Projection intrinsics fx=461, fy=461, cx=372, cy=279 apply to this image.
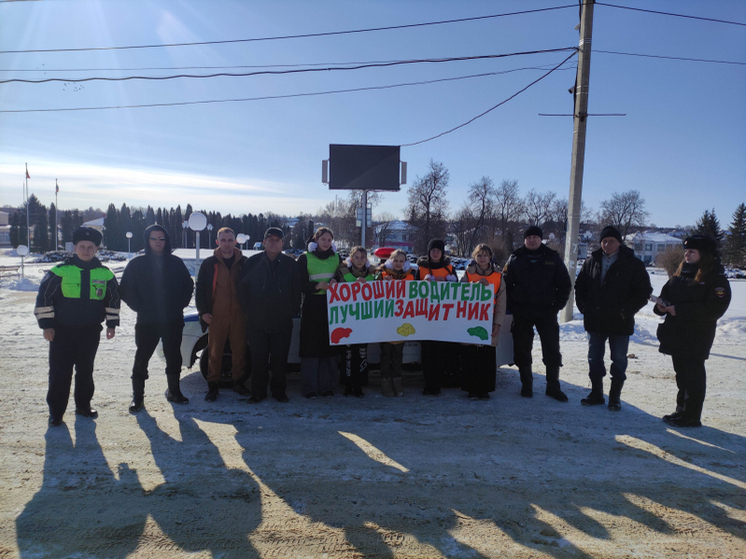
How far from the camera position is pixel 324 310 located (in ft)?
18.0

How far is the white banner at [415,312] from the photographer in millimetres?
5523

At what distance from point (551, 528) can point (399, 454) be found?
140cm

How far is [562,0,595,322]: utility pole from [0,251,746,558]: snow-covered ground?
4532 mm

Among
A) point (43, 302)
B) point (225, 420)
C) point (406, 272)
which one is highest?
point (406, 272)

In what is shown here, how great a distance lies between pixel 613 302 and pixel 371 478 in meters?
3.33

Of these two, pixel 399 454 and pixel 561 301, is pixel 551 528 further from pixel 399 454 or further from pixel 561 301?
pixel 561 301

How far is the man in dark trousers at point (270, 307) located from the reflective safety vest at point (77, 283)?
1.37 meters

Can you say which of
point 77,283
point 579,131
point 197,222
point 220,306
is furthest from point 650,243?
point 77,283

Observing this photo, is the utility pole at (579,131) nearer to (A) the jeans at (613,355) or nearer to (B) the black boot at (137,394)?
(A) the jeans at (613,355)

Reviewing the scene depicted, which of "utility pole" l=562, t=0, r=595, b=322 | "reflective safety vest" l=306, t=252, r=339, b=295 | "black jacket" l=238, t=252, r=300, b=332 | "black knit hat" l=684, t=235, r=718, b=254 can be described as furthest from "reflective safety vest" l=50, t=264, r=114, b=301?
"utility pole" l=562, t=0, r=595, b=322

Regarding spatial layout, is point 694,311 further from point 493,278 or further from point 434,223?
point 434,223

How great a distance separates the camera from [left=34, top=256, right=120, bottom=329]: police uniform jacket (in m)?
4.41

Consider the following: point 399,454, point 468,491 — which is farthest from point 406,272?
point 468,491

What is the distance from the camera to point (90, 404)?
4.92m
